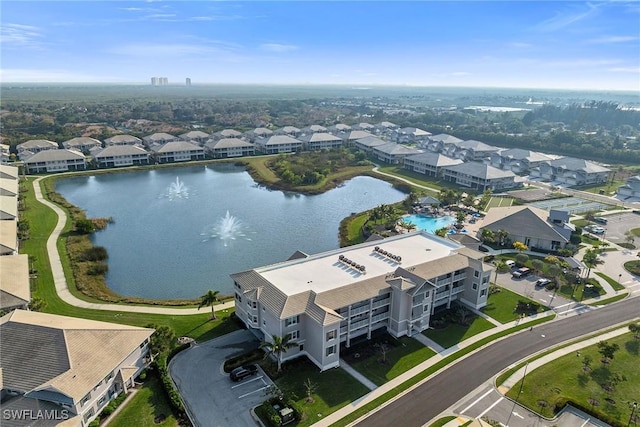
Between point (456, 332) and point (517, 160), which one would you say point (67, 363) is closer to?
point (456, 332)

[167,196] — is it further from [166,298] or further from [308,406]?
[308,406]

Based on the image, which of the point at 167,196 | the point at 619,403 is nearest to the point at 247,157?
the point at 167,196

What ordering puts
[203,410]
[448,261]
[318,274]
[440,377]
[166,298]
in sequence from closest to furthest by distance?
1. [203,410]
2. [440,377]
3. [318,274]
4. [448,261]
5. [166,298]

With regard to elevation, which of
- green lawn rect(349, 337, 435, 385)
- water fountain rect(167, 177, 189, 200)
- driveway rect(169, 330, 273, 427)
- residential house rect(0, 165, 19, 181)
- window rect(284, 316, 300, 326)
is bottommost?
water fountain rect(167, 177, 189, 200)

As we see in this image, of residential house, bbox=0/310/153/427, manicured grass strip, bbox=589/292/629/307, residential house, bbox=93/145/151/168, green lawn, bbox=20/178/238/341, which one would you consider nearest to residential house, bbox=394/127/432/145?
residential house, bbox=93/145/151/168

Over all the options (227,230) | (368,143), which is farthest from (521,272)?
(368,143)

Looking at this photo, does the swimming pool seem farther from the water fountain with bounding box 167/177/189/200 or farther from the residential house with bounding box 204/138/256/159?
the residential house with bounding box 204/138/256/159
